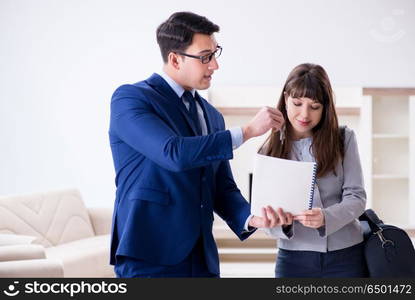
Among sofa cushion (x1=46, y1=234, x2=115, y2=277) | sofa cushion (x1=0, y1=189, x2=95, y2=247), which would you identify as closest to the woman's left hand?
sofa cushion (x1=46, y1=234, x2=115, y2=277)

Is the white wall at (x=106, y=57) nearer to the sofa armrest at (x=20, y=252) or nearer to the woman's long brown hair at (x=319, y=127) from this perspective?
the sofa armrest at (x=20, y=252)

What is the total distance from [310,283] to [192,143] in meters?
0.57

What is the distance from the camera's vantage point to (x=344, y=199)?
6.23 ft

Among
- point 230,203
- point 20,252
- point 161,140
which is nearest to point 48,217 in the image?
point 20,252

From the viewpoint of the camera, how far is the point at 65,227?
5.05m

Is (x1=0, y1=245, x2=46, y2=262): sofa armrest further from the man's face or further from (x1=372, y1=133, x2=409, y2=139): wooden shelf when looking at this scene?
(x1=372, y1=133, x2=409, y2=139): wooden shelf

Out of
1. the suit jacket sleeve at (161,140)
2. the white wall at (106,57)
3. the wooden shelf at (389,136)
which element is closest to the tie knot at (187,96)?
the suit jacket sleeve at (161,140)

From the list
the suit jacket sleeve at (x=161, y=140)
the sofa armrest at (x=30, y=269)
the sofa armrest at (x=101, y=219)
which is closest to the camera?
the suit jacket sleeve at (x=161, y=140)

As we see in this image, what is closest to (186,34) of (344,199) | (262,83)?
(344,199)

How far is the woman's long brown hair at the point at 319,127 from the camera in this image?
1.94 meters

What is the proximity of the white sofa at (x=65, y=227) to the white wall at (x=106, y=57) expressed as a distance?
0.81 meters

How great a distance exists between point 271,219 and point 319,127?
1.26ft

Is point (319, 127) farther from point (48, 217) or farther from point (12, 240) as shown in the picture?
point (48, 217)

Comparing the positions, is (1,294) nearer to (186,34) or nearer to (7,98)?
(186,34)
